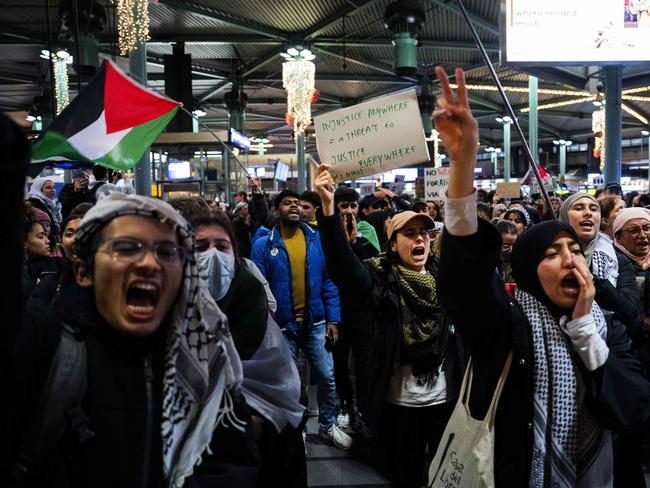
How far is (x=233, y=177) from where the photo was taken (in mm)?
15742

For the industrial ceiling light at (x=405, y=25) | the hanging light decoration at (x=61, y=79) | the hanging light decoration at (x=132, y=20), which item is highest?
the industrial ceiling light at (x=405, y=25)

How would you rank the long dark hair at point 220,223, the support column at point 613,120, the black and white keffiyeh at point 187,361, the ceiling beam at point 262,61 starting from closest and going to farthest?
1. the black and white keffiyeh at point 187,361
2. the long dark hair at point 220,223
3. the support column at point 613,120
4. the ceiling beam at point 262,61

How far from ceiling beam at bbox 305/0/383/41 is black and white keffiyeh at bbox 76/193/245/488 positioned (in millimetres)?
13693

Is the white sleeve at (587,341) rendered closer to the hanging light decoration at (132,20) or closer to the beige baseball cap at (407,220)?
the beige baseball cap at (407,220)

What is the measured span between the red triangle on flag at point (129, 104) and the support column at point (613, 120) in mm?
11545

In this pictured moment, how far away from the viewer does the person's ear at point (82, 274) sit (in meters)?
1.62

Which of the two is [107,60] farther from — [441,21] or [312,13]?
[441,21]

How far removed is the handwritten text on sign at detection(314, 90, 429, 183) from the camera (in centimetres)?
356

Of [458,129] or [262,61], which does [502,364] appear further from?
[262,61]

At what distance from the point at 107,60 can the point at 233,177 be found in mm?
12687

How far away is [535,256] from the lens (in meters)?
2.16

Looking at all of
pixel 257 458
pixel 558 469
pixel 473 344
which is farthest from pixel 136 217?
pixel 558 469

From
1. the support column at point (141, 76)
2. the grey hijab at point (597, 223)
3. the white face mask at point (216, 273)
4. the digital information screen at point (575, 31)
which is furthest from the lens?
the digital information screen at point (575, 31)

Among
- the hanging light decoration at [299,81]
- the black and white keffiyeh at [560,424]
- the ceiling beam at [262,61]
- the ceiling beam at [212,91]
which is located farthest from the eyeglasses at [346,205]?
the ceiling beam at [212,91]
